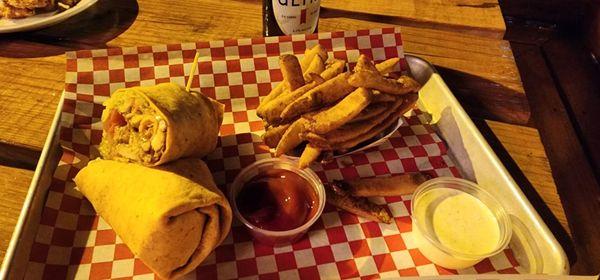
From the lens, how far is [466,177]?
168 cm

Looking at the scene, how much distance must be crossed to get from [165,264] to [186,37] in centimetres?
131

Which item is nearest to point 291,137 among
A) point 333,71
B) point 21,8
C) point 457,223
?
point 333,71

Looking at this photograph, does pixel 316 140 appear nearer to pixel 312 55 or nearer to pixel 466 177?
pixel 312 55

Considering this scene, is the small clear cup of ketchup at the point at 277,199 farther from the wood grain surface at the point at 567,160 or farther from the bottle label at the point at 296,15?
the wood grain surface at the point at 567,160

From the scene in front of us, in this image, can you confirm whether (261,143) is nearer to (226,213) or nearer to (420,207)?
(226,213)

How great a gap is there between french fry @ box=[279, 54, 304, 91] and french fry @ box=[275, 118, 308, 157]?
5.2 inches

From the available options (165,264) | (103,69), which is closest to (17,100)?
(103,69)

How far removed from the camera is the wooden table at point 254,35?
5.45ft

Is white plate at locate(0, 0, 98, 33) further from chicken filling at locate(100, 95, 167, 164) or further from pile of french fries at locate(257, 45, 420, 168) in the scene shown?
pile of french fries at locate(257, 45, 420, 168)

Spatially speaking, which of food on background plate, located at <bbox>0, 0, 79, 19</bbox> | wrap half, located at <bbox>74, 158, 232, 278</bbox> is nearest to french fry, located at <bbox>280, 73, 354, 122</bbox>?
wrap half, located at <bbox>74, 158, 232, 278</bbox>

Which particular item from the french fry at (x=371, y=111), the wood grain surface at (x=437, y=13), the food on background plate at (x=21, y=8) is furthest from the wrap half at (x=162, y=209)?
the wood grain surface at (x=437, y=13)

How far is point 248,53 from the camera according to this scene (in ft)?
6.29

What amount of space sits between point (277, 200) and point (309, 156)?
18 cm

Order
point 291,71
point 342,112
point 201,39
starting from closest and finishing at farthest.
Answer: point 342,112 → point 291,71 → point 201,39
